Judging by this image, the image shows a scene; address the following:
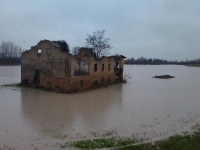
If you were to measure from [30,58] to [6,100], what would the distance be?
343 inches

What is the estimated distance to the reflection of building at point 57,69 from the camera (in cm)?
2250

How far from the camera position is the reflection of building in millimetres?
22500

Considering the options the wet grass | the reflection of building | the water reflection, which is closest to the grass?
the wet grass

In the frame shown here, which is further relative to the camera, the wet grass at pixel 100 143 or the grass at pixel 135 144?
the wet grass at pixel 100 143

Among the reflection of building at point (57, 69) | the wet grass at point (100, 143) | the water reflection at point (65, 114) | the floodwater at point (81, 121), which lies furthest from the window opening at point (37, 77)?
the wet grass at point (100, 143)

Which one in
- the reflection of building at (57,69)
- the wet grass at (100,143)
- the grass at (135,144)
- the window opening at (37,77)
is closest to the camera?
the grass at (135,144)

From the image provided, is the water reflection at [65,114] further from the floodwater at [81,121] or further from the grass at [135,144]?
the grass at [135,144]

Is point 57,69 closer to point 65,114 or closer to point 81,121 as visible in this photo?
point 65,114

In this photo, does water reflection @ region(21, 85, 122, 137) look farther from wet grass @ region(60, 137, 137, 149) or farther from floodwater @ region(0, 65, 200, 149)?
wet grass @ region(60, 137, 137, 149)

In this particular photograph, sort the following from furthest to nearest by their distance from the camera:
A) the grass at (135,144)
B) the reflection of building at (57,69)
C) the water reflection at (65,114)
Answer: the reflection of building at (57,69) → the water reflection at (65,114) → the grass at (135,144)

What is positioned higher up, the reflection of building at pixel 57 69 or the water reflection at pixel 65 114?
the reflection of building at pixel 57 69

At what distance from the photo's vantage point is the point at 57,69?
23.0 meters

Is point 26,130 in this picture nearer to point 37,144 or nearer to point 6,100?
point 37,144

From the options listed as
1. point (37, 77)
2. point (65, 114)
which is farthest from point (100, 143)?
point (37, 77)
